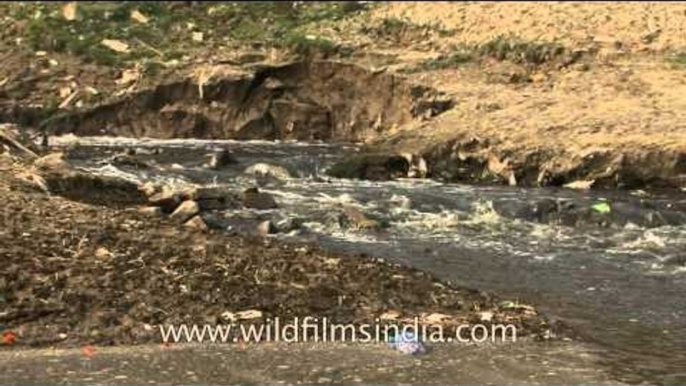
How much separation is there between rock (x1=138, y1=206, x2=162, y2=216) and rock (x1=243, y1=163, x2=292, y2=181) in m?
5.75

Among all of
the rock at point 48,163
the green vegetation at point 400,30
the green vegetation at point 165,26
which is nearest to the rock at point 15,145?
the rock at point 48,163

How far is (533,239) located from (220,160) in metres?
7.66

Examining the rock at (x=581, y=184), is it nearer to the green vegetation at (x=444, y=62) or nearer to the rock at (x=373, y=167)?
the rock at (x=373, y=167)

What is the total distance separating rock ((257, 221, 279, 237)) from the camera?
1190cm

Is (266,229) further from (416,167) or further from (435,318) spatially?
(416,167)

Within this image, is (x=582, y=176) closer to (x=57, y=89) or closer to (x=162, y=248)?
(x=162, y=248)

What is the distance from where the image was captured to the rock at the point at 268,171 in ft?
57.2

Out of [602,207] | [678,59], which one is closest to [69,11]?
[678,59]

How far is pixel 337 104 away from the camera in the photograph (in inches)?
885

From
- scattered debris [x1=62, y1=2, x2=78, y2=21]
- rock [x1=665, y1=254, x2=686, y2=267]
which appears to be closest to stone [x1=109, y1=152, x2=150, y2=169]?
rock [x1=665, y1=254, x2=686, y2=267]

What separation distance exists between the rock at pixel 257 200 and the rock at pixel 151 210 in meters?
2.25

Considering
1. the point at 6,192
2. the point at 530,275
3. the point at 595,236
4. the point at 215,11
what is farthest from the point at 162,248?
the point at 215,11

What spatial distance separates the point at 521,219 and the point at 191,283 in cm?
656

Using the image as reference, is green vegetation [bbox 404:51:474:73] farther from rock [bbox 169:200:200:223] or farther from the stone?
rock [bbox 169:200:200:223]
